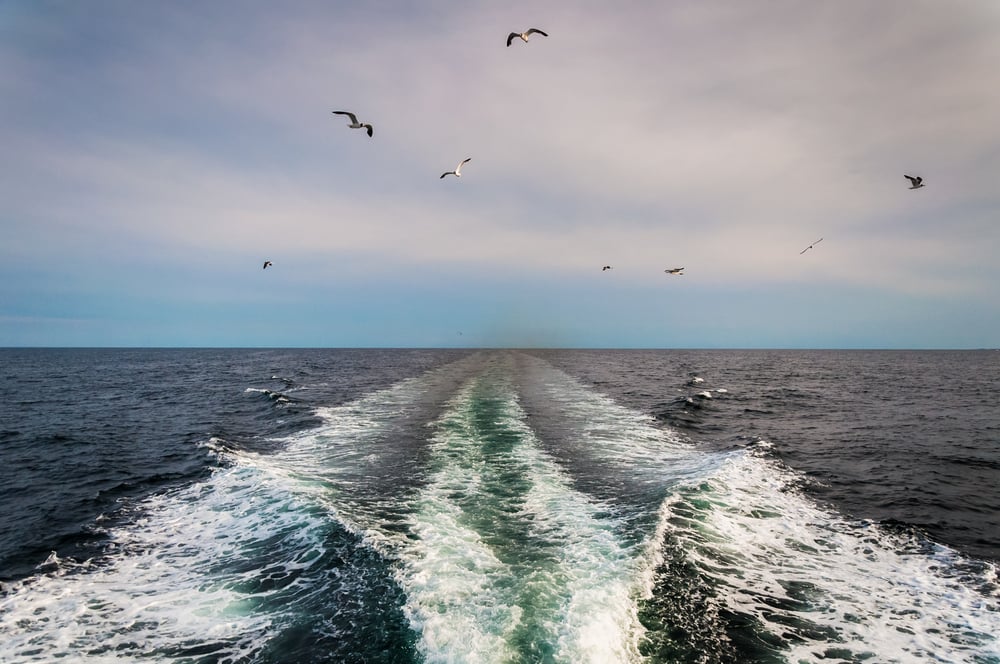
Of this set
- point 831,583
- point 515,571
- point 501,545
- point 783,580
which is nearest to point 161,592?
point 501,545

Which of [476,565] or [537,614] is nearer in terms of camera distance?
[537,614]

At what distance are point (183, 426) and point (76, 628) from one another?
19363mm

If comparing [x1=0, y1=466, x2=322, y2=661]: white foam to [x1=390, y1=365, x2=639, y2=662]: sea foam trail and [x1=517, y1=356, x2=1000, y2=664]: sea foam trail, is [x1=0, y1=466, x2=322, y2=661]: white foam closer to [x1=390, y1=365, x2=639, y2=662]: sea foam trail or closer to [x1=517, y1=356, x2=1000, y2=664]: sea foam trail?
[x1=390, y1=365, x2=639, y2=662]: sea foam trail

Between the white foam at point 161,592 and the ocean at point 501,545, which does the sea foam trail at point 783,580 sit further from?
the white foam at point 161,592

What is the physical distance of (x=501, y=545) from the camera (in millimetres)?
9297

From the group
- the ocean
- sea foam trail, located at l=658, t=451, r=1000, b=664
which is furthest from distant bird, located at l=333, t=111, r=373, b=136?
sea foam trail, located at l=658, t=451, r=1000, b=664

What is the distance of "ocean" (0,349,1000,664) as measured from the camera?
669cm

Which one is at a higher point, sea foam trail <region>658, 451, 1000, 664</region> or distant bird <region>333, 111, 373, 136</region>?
distant bird <region>333, 111, 373, 136</region>

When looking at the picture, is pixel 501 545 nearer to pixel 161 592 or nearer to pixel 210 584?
pixel 210 584

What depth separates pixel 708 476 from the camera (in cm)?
1384

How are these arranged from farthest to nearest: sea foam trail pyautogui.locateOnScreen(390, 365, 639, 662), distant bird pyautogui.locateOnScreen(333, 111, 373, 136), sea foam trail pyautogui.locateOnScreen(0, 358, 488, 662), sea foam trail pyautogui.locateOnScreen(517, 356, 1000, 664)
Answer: distant bird pyautogui.locateOnScreen(333, 111, 373, 136) → sea foam trail pyautogui.locateOnScreen(0, 358, 488, 662) → sea foam trail pyautogui.locateOnScreen(517, 356, 1000, 664) → sea foam trail pyautogui.locateOnScreen(390, 365, 639, 662)

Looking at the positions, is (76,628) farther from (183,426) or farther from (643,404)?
(643,404)

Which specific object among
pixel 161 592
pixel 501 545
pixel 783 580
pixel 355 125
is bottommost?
pixel 161 592

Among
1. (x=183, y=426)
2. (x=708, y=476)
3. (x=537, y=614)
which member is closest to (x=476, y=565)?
(x=537, y=614)
